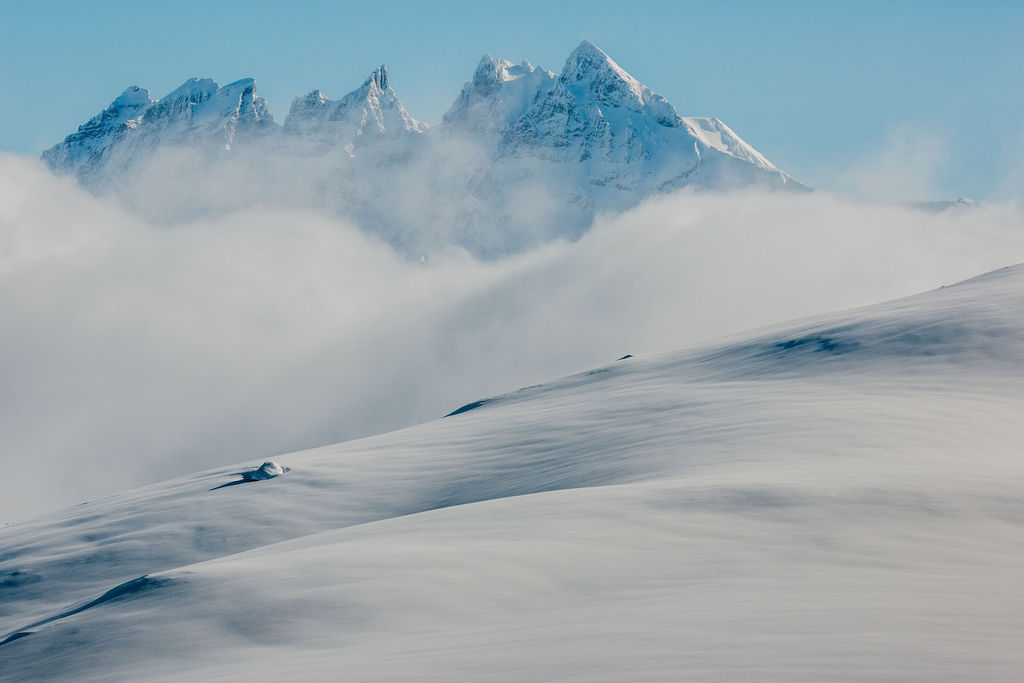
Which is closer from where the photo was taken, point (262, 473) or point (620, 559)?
point (620, 559)

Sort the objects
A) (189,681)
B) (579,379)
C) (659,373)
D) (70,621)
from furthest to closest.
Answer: (579,379), (659,373), (70,621), (189,681)

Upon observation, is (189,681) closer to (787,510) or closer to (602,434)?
(787,510)

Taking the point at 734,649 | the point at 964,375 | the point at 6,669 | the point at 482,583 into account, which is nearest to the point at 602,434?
the point at 964,375

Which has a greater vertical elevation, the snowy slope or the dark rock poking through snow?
the dark rock poking through snow

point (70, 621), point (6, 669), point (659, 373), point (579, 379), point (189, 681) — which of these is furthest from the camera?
point (579, 379)

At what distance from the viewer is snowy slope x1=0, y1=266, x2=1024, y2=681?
945 centimetres

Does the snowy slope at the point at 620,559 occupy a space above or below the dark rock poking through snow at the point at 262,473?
below

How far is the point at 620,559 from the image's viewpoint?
1411 centimetres

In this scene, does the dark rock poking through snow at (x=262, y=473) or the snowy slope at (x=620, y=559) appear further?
the dark rock poking through snow at (x=262, y=473)

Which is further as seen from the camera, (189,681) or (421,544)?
(421,544)

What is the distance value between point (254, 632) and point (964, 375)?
86.0 ft

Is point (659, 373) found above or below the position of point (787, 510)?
above

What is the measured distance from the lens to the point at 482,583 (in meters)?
13.5

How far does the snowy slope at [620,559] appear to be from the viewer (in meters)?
9.45
